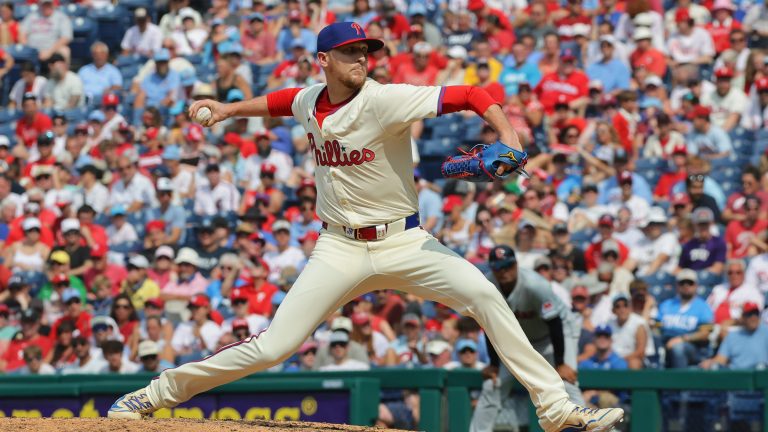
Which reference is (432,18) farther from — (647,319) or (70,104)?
(647,319)

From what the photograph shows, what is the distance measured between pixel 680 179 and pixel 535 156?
1.50 meters

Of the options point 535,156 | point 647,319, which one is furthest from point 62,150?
point 647,319

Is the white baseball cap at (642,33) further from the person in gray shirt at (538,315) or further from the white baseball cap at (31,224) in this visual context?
the white baseball cap at (31,224)

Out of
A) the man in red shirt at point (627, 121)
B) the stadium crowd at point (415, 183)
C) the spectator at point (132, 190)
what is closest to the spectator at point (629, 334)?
the stadium crowd at point (415, 183)

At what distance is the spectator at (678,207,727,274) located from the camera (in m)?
11.6

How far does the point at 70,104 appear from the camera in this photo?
16.7m

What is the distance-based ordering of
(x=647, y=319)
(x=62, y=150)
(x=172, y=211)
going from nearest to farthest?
(x=647, y=319) < (x=172, y=211) < (x=62, y=150)

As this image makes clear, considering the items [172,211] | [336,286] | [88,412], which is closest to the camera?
[336,286]

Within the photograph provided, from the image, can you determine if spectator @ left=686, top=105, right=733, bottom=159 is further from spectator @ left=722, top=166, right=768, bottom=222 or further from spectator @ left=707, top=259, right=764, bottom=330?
spectator @ left=707, top=259, right=764, bottom=330

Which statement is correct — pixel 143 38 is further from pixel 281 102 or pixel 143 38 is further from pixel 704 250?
pixel 281 102

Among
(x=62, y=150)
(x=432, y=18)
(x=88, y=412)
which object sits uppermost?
(x=432, y=18)

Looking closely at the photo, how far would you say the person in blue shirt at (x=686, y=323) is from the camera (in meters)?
10.3

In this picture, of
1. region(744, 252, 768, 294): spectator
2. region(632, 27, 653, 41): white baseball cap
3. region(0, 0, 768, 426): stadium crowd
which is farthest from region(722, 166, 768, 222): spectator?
region(632, 27, 653, 41): white baseball cap

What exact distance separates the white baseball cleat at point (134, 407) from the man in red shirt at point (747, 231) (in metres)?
6.64
